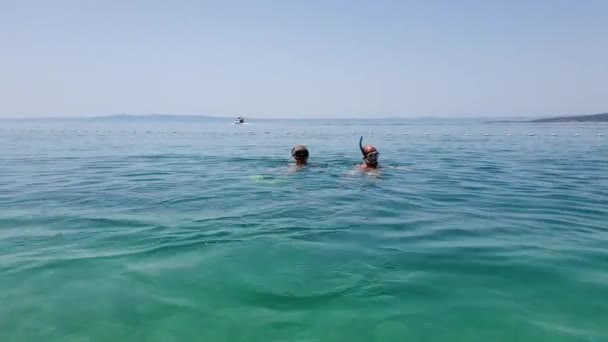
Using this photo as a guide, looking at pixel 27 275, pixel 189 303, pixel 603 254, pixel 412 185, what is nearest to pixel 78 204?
pixel 27 275

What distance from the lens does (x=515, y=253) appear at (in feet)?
19.3

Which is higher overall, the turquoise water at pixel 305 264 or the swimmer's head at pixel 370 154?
the swimmer's head at pixel 370 154

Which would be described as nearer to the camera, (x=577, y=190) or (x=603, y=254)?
(x=603, y=254)

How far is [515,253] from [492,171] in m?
9.72

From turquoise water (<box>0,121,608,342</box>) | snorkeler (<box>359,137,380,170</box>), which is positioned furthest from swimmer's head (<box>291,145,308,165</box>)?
turquoise water (<box>0,121,608,342</box>)

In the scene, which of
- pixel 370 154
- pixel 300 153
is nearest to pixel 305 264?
pixel 370 154

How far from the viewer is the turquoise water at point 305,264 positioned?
4027mm

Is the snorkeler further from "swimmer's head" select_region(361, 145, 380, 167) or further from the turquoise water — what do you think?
the turquoise water

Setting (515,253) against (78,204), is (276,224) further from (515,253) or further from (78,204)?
(78,204)

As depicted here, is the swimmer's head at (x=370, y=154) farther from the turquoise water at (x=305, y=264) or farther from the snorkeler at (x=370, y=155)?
the turquoise water at (x=305, y=264)

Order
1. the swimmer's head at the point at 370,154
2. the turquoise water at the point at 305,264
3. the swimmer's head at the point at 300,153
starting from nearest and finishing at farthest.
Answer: the turquoise water at the point at 305,264 → the swimmer's head at the point at 370,154 → the swimmer's head at the point at 300,153

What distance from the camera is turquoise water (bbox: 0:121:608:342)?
403 centimetres

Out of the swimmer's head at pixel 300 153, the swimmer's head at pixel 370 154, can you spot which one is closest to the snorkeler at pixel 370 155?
the swimmer's head at pixel 370 154

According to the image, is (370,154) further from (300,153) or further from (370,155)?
(300,153)
